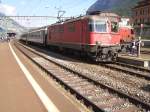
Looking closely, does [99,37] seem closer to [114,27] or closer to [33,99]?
[114,27]

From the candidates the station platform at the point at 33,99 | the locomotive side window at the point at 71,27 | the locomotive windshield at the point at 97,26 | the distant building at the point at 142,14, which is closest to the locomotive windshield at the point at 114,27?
the locomotive windshield at the point at 97,26

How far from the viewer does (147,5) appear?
121 m

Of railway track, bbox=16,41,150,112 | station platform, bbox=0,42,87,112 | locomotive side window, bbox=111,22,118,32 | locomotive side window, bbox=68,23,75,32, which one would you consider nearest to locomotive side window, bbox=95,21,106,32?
locomotive side window, bbox=111,22,118,32

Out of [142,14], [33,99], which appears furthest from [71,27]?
[142,14]

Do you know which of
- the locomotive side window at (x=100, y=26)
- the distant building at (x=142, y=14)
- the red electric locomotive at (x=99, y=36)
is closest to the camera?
the red electric locomotive at (x=99, y=36)

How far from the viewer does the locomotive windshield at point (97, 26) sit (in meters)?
24.6

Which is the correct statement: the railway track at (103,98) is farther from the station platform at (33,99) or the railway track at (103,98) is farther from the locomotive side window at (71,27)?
the locomotive side window at (71,27)

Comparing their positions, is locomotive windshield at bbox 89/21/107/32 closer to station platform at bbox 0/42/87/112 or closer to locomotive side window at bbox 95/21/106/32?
locomotive side window at bbox 95/21/106/32

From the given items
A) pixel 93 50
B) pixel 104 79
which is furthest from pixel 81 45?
pixel 104 79

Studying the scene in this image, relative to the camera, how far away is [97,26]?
81.6ft

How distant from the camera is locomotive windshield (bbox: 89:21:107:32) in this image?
80.7 feet

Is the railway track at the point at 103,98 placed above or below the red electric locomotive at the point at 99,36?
below

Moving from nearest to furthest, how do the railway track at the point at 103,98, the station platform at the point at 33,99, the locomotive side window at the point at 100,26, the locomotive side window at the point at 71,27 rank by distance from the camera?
the station platform at the point at 33,99
the railway track at the point at 103,98
the locomotive side window at the point at 100,26
the locomotive side window at the point at 71,27

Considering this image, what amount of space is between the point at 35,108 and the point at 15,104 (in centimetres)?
87
